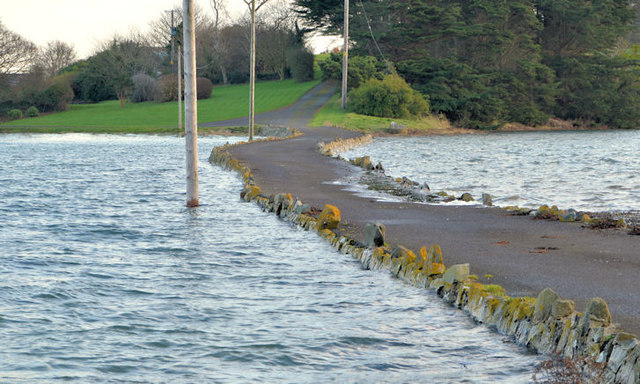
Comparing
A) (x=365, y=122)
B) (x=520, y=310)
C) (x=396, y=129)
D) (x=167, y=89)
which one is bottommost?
(x=520, y=310)

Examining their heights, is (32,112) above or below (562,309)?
above

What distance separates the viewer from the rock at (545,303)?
7832 millimetres

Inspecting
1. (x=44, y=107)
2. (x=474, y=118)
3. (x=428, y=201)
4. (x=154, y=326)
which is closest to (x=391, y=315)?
(x=154, y=326)

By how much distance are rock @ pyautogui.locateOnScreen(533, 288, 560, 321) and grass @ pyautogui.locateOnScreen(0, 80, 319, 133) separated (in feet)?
186

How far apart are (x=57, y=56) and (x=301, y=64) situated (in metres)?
38.7

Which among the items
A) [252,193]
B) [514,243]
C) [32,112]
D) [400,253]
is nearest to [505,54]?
[32,112]

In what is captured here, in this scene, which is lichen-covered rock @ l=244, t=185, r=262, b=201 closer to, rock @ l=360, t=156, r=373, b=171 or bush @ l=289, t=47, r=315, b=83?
rock @ l=360, t=156, r=373, b=171

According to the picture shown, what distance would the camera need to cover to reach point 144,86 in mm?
90625

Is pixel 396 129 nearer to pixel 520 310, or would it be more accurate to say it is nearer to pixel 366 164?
pixel 366 164

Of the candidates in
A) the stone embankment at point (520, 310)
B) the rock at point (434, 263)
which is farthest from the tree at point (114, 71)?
the rock at point (434, 263)

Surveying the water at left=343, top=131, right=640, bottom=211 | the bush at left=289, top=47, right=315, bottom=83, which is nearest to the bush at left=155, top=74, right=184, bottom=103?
the bush at left=289, top=47, right=315, bottom=83

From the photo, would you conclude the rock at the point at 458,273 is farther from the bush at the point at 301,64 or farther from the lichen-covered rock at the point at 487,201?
the bush at the point at 301,64

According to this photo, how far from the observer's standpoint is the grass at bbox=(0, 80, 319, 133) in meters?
65.8

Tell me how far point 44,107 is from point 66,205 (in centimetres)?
7084
